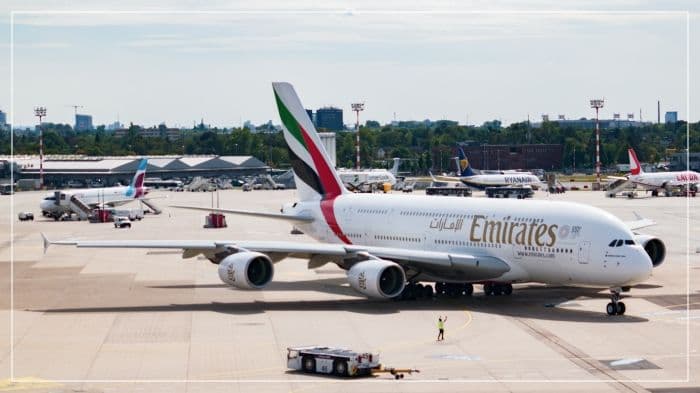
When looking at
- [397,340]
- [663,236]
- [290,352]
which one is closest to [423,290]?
[397,340]

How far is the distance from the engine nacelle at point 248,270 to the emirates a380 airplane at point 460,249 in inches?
1.9

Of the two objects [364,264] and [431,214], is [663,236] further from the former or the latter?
[364,264]

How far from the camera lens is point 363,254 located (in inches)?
2157

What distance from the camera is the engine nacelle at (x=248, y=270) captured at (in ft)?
178

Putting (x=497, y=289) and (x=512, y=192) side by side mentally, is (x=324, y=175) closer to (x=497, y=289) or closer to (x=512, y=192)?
(x=497, y=289)

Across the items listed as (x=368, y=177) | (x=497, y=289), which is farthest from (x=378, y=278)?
(x=368, y=177)

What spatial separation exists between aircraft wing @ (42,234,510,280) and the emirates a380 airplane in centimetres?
5

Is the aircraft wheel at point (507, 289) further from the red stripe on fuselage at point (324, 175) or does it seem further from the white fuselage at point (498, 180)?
the white fuselage at point (498, 180)

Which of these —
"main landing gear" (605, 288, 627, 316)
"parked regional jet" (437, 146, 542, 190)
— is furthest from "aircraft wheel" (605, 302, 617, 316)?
"parked regional jet" (437, 146, 542, 190)

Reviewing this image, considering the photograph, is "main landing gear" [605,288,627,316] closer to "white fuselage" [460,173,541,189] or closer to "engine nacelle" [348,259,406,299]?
"engine nacelle" [348,259,406,299]

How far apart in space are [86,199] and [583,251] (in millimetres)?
91988

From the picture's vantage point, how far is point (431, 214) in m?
59.2

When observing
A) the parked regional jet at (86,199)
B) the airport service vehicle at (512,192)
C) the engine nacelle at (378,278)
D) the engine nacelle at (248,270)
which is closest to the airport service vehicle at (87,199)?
the parked regional jet at (86,199)

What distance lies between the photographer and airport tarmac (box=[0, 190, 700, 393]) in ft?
124
